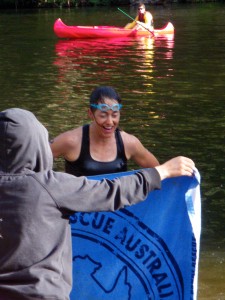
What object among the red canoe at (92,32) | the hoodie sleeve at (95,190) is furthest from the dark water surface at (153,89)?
the hoodie sleeve at (95,190)

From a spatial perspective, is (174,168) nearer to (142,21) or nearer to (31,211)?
(31,211)

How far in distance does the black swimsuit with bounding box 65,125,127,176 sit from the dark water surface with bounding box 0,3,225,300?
55.1 inches

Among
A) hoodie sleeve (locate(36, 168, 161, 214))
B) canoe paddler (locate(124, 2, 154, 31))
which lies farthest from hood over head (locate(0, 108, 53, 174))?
canoe paddler (locate(124, 2, 154, 31))

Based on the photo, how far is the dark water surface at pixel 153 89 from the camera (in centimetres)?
876

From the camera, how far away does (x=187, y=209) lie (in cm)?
418

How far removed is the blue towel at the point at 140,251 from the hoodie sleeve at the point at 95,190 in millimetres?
1005

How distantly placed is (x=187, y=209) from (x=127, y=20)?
111ft

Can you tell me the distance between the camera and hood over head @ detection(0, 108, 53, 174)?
2887 millimetres

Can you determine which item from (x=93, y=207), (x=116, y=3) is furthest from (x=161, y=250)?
(x=116, y=3)

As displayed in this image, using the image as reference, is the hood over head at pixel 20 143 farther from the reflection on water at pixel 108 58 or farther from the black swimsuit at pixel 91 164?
the reflection on water at pixel 108 58

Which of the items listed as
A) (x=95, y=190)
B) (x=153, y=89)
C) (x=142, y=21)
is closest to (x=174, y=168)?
(x=95, y=190)

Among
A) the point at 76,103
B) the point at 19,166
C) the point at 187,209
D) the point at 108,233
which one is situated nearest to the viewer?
the point at 19,166

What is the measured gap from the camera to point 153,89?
16.1 metres

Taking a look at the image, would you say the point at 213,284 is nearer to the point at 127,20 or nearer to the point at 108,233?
the point at 108,233
